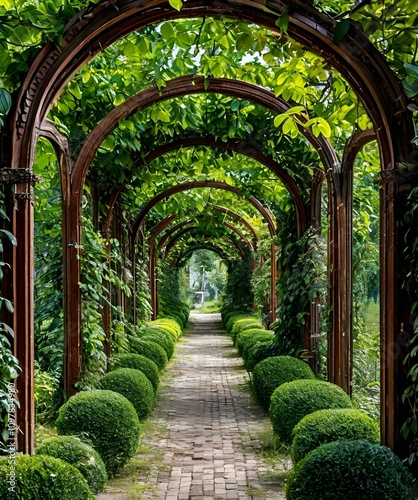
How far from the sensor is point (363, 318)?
348 inches

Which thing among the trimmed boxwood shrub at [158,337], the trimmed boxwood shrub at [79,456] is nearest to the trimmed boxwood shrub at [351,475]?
the trimmed boxwood shrub at [79,456]

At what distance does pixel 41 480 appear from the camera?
3531 mm

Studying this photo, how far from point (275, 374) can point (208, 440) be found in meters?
1.08

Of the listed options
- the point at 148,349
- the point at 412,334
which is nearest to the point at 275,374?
the point at 148,349

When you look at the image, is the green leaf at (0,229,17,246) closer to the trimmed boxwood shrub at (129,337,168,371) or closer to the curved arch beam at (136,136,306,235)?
the curved arch beam at (136,136,306,235)

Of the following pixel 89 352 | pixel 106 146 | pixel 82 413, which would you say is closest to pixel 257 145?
pixel 106 146

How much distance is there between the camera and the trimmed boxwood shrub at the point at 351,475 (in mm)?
3684

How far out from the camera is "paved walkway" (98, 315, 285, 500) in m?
5.11

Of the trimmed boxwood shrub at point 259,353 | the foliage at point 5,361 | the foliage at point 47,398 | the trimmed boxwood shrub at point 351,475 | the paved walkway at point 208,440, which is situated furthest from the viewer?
the trimmed boxwood shrub at point 259,353

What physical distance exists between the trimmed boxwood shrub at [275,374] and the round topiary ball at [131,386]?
1280 millimetres

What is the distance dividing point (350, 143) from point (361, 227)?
2.46m

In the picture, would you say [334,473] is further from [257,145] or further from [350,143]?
[257,145]

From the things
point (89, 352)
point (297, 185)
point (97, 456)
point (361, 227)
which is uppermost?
point (297, 185)

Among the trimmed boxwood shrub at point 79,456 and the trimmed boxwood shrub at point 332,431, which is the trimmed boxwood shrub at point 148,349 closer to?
the trimmed boxwood shrub at point 79,456
